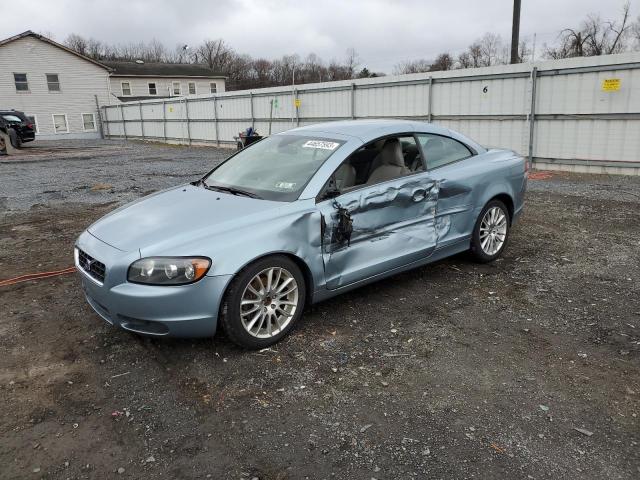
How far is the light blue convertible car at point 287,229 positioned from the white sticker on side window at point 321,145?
0.06ft

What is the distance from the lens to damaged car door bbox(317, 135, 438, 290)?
379 centimetres

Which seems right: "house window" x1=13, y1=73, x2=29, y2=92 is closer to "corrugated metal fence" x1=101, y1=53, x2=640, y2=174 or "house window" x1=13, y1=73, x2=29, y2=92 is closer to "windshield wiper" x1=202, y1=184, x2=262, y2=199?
"corrugated metal fence" x1=101, y1=53, x2=640, y2=174

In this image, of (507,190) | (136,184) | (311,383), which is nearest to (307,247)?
(311,383)

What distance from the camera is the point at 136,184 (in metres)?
11.8

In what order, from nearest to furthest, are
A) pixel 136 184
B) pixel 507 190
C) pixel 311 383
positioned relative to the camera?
pixel 311 383
pixel 507 190
pixel 136 184

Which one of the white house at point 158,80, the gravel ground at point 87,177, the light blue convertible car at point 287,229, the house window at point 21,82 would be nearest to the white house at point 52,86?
the house window at point 21,82

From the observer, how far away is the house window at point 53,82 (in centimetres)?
3694

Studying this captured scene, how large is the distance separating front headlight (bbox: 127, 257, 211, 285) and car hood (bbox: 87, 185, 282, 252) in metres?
0.13

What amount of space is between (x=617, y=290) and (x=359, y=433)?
3.11 metres

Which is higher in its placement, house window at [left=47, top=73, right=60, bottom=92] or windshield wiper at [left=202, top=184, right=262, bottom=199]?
house window at [left=47, top=73, right=60, bottom=92]

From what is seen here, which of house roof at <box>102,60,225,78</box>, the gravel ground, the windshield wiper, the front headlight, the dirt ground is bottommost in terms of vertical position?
the dirt ground

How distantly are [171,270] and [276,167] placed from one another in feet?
4.82

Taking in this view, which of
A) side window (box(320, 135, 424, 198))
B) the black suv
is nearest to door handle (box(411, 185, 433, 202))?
side window (box(320, 135, 424, 198))

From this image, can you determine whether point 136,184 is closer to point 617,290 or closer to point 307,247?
point 307,247
